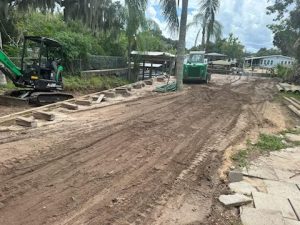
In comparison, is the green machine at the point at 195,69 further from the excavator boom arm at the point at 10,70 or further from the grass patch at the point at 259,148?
the grass patch at the point at 259,148

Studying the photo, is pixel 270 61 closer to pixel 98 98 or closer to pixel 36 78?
pixel 98 98

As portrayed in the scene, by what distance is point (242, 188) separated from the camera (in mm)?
6422

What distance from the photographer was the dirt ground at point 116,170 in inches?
203

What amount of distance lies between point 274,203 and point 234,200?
68 centimetres

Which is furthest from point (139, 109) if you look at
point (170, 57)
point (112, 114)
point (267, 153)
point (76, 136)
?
point (170, 57)

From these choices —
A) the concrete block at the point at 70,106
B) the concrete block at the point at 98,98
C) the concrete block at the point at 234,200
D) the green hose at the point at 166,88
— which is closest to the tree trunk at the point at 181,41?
the green hose at the point at 166,88

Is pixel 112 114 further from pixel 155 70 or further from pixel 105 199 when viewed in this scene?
pixel 155 70

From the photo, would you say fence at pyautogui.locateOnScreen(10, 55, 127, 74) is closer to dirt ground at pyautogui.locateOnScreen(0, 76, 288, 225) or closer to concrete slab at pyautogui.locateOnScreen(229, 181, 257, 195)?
dirt ground at pyautogui.locateOnScreen(0, 76, 288, 225)

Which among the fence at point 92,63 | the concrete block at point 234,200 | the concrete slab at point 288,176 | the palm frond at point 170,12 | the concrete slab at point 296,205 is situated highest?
the palm frond at point 170,12

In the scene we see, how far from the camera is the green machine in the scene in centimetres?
2827

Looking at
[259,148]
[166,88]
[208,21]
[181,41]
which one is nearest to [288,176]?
[259,148]

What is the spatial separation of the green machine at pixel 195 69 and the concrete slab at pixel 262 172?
2093cm

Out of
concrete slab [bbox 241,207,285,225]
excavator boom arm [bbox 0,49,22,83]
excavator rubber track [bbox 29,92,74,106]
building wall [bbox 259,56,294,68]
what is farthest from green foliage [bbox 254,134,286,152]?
building wall [bbox 259,56,294,68]

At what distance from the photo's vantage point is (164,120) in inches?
480
